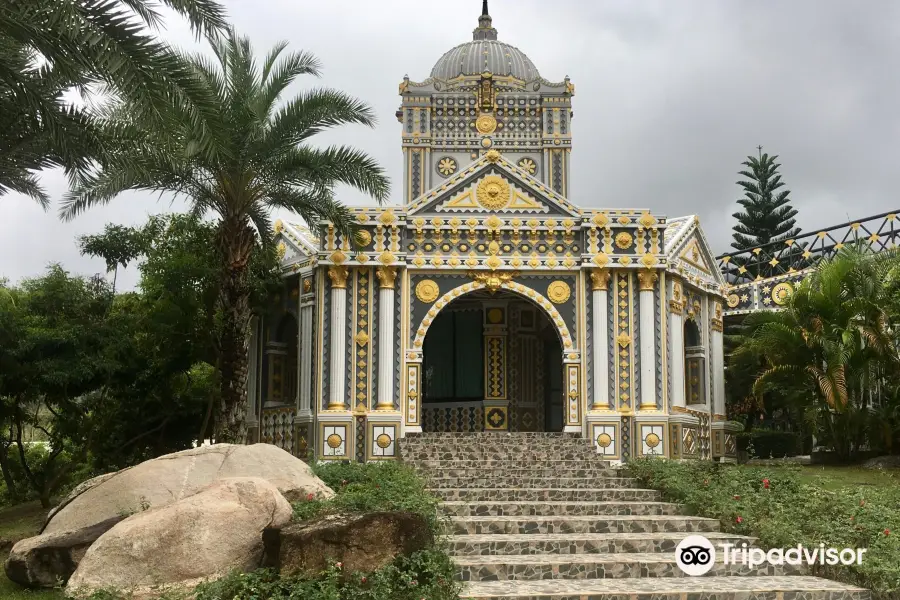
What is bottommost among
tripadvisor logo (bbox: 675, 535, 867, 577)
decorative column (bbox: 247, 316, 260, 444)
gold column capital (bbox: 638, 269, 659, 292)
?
tripadvisor logo (bbox: 675, 535, 867, 577)

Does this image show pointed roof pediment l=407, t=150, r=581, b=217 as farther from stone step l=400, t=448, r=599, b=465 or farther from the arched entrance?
stone step l=400, t=448, r=599, b=465

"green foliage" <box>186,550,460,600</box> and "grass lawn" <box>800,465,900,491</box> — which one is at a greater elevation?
"grass lawn" <box>800,465,900,491</box>

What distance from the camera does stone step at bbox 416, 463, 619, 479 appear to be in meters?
16.2

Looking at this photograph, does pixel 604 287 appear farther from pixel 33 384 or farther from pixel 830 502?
pixel 33 384

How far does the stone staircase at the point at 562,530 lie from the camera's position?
33.0 feet

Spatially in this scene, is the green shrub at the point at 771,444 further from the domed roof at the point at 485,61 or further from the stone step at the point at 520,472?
the stone step at the point at 520,472

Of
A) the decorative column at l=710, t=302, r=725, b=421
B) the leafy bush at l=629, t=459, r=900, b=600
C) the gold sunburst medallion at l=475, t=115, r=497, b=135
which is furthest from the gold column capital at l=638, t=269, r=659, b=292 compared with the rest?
the gold sunburst medallion at l=475, t=115, r=497, b=135

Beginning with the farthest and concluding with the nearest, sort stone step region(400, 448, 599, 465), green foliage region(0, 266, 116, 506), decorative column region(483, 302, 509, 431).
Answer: decorative column region(483, 302, 509, 431) → stone step region(400, 448, 599, 465) → green foliage region(0, 266, 116, 506)

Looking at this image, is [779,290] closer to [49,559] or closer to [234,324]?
[234,324]

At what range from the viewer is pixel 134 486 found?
451 inches

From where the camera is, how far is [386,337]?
1891 centimetres

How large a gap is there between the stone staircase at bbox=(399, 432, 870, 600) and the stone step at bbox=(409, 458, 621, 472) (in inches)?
0.7

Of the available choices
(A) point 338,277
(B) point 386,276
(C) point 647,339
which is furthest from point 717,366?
(A) point 338,277

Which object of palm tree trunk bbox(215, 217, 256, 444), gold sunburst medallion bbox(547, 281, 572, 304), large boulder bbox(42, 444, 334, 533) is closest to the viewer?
large boulder bbox(42, 444, 334, 533)
